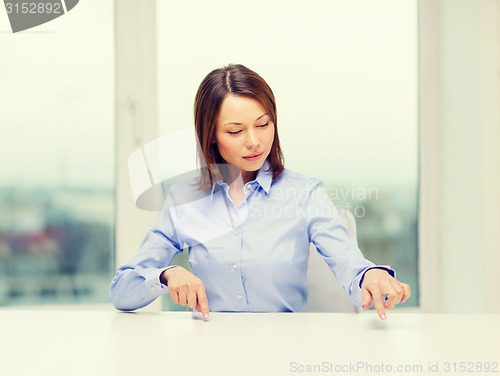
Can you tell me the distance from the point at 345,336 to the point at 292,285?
40 cm

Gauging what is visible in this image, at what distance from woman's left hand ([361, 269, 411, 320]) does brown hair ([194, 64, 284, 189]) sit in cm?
43

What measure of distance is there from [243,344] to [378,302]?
9.5 inches

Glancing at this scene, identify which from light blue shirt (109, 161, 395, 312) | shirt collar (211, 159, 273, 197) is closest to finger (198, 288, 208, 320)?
light blue shirt (109, 161, 395, 312)

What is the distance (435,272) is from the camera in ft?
5.82

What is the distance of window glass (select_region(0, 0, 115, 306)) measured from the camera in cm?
177

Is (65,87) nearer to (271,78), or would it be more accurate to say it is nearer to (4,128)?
(4,128)

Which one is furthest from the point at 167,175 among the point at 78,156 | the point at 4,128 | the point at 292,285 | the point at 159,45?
the point at 292,285

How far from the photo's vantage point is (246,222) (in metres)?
1.07

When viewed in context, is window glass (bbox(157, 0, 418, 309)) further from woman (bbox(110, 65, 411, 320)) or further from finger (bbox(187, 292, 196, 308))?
finger (bbox(187, 292, 196, 308))

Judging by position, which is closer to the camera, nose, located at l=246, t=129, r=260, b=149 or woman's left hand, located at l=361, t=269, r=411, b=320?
woman's left hand, located at l=361, t=269, r=411, b=320

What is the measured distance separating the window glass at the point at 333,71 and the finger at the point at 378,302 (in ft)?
3.39

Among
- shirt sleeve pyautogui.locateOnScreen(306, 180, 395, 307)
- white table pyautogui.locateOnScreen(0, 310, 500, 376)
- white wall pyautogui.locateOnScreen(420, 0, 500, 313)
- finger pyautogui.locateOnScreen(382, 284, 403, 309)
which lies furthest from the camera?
white wall pyautogui.locateOnScreen(420, 0, 500, 313)

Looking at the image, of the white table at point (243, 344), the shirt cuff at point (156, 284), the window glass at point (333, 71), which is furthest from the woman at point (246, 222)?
the window glass at point (333, 71)

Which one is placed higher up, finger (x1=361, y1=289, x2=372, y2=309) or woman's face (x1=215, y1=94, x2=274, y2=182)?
woman's face (x1=215, y1=94, x2=274, y2=182)
